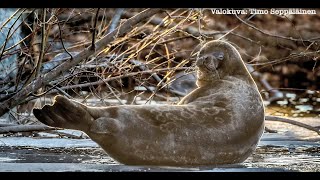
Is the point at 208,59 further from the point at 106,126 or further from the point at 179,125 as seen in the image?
the point at 106,126

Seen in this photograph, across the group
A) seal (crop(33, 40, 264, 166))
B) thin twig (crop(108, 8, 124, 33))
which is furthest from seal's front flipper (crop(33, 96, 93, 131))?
thin twig (crop(108, 8, 124, 33))

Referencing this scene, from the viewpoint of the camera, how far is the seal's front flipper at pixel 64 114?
294cm

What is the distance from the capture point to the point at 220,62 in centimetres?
331

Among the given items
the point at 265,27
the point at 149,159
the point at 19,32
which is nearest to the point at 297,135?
the point at 265,27

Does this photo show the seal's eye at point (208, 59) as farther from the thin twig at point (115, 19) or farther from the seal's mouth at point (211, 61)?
the thin twig at point (115, 19)

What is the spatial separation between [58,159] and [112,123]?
513 millimetres

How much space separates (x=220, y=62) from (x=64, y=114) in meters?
0.81

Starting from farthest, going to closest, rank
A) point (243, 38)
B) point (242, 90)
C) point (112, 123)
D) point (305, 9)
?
point (243, 38) → point (305, 9) → point (242, 90) → point (112, 123)

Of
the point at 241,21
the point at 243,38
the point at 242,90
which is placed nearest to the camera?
the point at 242,90

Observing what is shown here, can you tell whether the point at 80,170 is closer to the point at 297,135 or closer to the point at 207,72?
the point at 207,72

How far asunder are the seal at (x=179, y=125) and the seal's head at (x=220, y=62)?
0.06ft

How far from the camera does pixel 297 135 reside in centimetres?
418

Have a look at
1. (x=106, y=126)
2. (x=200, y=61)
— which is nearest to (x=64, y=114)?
(x=106, y=126)

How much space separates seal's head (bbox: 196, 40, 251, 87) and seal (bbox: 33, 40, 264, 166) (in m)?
0.02
